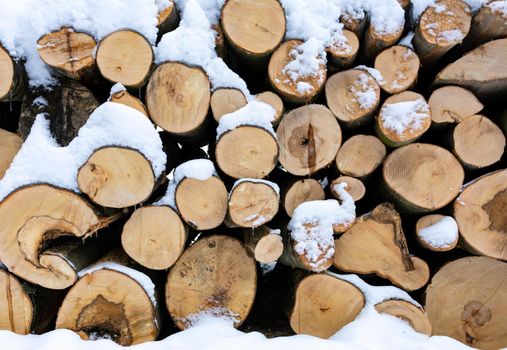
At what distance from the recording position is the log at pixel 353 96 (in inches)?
67.4

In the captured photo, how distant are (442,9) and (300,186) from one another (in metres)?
0.98

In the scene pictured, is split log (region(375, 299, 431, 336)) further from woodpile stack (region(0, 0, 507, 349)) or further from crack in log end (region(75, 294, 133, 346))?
crack in log end (region(75, 294, 133, 346))

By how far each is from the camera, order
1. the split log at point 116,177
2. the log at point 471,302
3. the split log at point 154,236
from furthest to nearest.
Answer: the log at point 471,302 → the split log at point 154,236 → the split log at point 116,177

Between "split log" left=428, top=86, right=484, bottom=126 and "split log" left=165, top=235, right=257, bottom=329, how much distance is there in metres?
1.02

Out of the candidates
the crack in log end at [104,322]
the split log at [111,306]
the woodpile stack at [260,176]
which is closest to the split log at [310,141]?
the woodpile stack at [260,176]

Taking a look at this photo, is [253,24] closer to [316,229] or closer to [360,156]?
[360,156]

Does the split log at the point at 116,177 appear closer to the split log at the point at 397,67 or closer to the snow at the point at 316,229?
the snow at the point at 316,229

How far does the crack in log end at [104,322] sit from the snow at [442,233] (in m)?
1.26

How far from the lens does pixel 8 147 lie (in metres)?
1.79

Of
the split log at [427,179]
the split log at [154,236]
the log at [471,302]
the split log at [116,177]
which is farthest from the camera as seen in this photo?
the log at [471,302]

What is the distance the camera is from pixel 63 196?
4.87 feet

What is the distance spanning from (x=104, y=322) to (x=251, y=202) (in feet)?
2.51

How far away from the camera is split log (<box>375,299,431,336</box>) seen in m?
1.72

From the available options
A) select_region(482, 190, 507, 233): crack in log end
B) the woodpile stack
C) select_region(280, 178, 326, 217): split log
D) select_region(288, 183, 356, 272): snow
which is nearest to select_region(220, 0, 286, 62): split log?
the woodpile stack
